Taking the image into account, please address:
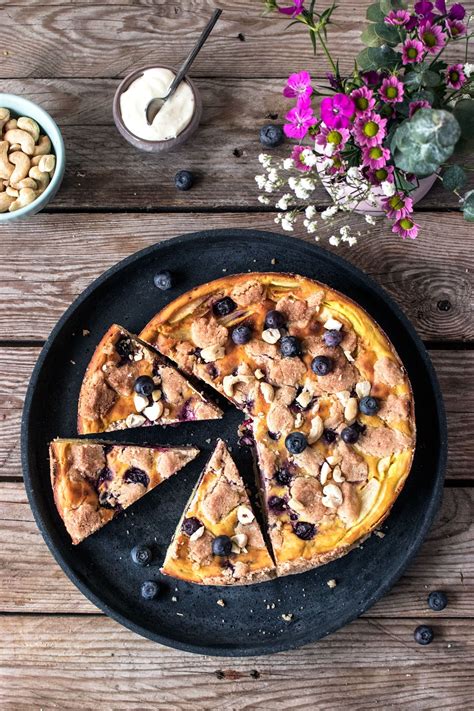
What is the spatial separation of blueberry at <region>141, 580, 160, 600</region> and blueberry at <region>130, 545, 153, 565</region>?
3.6 inches

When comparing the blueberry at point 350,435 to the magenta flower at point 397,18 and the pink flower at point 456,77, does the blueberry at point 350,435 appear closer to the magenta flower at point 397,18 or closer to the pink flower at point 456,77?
the pink flower at point 456,77

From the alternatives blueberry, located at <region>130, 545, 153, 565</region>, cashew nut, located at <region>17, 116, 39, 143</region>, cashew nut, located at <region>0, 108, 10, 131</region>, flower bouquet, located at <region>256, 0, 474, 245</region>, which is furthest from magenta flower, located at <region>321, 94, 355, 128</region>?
blueberry, located at <region>130, 545, 153, 565</region>

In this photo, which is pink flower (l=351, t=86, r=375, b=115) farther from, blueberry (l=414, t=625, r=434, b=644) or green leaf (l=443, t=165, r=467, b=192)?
blueberry (l=414, t=625, r=434, b=644)

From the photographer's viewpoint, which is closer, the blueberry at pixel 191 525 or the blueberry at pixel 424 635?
the blueberry at pixel 191 525

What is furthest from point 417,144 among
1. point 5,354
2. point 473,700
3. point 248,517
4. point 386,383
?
point 473,700

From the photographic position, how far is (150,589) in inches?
135

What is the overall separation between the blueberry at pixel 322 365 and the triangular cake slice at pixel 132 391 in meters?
0.51

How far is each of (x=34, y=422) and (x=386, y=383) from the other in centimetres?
156

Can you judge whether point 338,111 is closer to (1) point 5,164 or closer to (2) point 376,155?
(2) point 376,155

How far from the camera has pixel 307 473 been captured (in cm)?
335

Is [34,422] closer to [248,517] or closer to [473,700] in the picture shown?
[248,517]

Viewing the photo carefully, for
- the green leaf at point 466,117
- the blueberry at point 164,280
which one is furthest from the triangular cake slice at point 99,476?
the green leaf at point 466,117

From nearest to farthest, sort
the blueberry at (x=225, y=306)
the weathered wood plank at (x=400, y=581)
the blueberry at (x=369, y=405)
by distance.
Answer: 1. the blueberry at (x=369, y=405)
2. the blueberry at (x=225, y=306)
3. the weathered wood plank at (x=400, y=581)

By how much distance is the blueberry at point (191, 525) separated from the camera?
3355 millimetres
